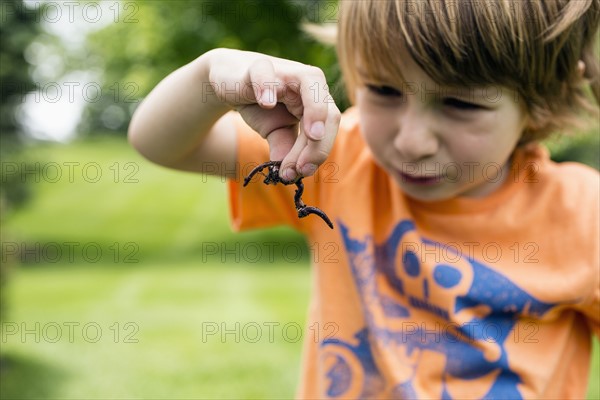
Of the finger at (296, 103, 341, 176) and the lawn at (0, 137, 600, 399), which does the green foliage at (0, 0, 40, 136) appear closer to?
the lawn at (0, 137, 600, 399)

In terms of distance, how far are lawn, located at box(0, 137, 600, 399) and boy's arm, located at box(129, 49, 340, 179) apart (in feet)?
8.99

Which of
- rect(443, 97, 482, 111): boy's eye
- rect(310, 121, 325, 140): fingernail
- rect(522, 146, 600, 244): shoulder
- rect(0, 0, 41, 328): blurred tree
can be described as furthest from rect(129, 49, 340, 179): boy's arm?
rect(0, 0, 41, 328): blurred tree

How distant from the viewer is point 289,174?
957 mm

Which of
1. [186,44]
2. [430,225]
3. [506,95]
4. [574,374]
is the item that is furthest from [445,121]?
[186,44]

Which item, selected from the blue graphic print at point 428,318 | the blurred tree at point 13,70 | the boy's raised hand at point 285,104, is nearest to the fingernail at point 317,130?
the boy's raised hand at point 285,104

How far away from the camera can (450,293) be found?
1.55 m

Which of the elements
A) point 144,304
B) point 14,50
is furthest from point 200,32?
point 144,304

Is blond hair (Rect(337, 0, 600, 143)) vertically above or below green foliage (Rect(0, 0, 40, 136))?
above

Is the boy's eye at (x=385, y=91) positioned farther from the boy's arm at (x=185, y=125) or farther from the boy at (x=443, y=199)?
the boy's arm at (x=185, y=125)

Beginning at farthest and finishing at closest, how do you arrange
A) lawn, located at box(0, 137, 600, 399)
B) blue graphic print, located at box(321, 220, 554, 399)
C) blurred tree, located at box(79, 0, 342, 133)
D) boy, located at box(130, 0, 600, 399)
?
blurred tree, located at box(79, 0, 342, 133)
lawn, located at box(0, 137, 600, 399)
blue graphic print, located at box(321, 220, 554, 399)
boy, located at box(130, 0, 600, 399)

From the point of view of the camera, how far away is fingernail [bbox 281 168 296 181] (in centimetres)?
95

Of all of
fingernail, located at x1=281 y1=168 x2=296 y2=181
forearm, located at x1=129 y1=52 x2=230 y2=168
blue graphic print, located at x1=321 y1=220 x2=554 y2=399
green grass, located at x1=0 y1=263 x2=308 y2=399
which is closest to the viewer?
fingernail, located at x1=281 y1=168 x2=296 y2=181

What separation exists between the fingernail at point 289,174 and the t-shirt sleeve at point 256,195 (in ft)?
1.91

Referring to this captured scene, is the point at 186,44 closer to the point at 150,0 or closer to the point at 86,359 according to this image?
the point at 150,0
